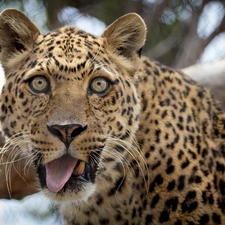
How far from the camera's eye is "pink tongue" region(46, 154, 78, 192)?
106 inches

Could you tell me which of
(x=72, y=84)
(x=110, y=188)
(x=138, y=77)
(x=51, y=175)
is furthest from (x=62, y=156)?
(x=138, y=77)

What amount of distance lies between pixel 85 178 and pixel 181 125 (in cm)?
69

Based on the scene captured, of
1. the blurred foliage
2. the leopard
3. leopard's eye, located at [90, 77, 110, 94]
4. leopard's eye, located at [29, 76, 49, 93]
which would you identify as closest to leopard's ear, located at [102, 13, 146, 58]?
the leopard

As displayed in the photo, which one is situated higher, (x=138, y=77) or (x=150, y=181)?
(x=138, y=77)

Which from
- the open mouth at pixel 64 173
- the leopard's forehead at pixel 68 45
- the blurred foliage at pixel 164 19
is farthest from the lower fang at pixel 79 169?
the blurred foliage at pixel 164 19

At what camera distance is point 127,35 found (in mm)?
3098

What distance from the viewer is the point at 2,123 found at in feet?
9.81

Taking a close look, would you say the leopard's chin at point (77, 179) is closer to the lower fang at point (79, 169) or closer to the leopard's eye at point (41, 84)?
the lower fang at point (79, 169)

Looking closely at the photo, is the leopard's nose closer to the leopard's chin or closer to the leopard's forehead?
the leopard's chin

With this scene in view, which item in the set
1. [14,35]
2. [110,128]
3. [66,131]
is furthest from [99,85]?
[14,35]

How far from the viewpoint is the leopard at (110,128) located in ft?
8.92

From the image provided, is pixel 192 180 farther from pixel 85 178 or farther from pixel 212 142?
pixel 85 178

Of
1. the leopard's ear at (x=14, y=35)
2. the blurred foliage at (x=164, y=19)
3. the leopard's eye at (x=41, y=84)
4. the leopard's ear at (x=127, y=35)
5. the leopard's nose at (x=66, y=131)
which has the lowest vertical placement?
the leopard's nose at (x=66, y=131)

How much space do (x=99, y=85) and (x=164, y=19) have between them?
2.68 meters
